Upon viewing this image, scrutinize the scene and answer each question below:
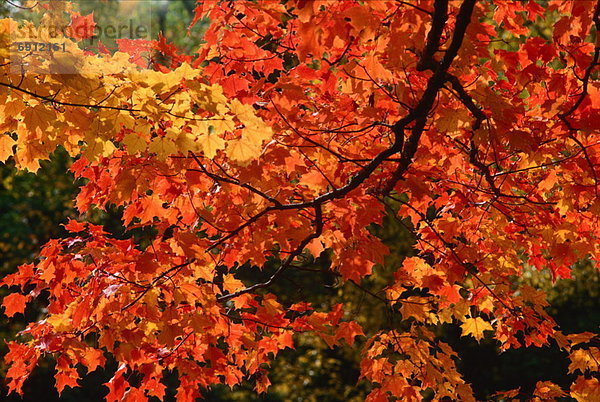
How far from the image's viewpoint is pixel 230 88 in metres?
3.69

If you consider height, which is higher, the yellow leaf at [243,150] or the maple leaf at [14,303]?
the yellow leaf at [243,150]

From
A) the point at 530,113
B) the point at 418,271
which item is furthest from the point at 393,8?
the point at 418,271

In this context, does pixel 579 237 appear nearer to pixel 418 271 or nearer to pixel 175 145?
pixel 418 271

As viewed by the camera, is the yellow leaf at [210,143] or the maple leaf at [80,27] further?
the maple leaf at [80,27]

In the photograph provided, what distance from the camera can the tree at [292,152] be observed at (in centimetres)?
281

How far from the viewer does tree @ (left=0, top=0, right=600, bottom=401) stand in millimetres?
2811

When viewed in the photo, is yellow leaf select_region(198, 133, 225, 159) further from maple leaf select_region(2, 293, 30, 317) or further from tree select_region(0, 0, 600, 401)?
maple leaf select_region(2, 293, 30, 317)

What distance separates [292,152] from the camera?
3.46 metres

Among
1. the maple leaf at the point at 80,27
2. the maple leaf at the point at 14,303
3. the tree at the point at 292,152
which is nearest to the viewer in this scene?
the tree at the point at 292,152

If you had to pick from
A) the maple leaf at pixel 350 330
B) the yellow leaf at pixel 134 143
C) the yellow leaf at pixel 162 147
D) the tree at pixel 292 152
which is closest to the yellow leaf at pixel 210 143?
the tree at pixel 292 152

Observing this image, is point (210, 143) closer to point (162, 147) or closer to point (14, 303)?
point (162, 147)

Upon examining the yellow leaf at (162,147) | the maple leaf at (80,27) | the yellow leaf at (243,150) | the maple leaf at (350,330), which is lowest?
the maple leaf at (350,330)

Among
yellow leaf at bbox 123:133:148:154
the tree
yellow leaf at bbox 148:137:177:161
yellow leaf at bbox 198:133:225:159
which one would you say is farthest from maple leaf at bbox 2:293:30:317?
yellow leaf at bbox 198:133:225:159

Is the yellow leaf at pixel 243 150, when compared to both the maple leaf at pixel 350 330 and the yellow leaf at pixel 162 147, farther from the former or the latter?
the maple leaf at pixel 350 330
